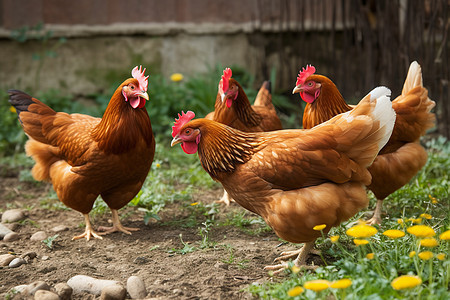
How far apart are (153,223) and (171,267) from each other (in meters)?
1.10

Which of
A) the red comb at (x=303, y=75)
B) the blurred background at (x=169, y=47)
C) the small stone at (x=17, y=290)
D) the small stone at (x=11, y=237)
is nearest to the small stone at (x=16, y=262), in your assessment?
the small stone at (x=17, y=290)

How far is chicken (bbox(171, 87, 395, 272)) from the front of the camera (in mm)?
2920

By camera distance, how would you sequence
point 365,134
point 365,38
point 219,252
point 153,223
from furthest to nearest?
point 365,38
point 153,223
point 219,252
point 365,134

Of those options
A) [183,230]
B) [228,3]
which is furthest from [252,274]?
[228,3]

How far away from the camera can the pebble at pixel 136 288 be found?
2826mm

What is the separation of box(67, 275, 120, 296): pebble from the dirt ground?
5 centimetres

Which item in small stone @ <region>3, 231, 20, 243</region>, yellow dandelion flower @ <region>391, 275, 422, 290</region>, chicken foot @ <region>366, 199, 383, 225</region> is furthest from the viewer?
chicken foot @ <region>366, 199, 383, 225</region>

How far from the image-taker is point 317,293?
8.00ft

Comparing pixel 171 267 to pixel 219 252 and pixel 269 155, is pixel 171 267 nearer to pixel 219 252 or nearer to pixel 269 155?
pixel 219 252

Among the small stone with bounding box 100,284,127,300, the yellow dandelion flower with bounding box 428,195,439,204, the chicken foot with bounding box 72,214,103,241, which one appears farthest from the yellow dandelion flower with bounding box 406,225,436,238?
the chicken foot with bounding box 72,214,103,241

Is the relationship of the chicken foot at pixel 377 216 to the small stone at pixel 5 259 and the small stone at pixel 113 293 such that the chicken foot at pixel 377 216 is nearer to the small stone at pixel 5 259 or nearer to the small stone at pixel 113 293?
the small stone at pixel 113 293

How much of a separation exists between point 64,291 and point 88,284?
16 centimetres

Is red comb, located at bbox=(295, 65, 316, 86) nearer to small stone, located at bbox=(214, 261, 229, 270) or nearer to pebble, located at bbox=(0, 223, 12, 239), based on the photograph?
small stone, located at bbox=(214, 261, 229, 270)

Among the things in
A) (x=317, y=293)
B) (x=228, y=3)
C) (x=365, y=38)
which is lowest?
(x=317, y=293)
